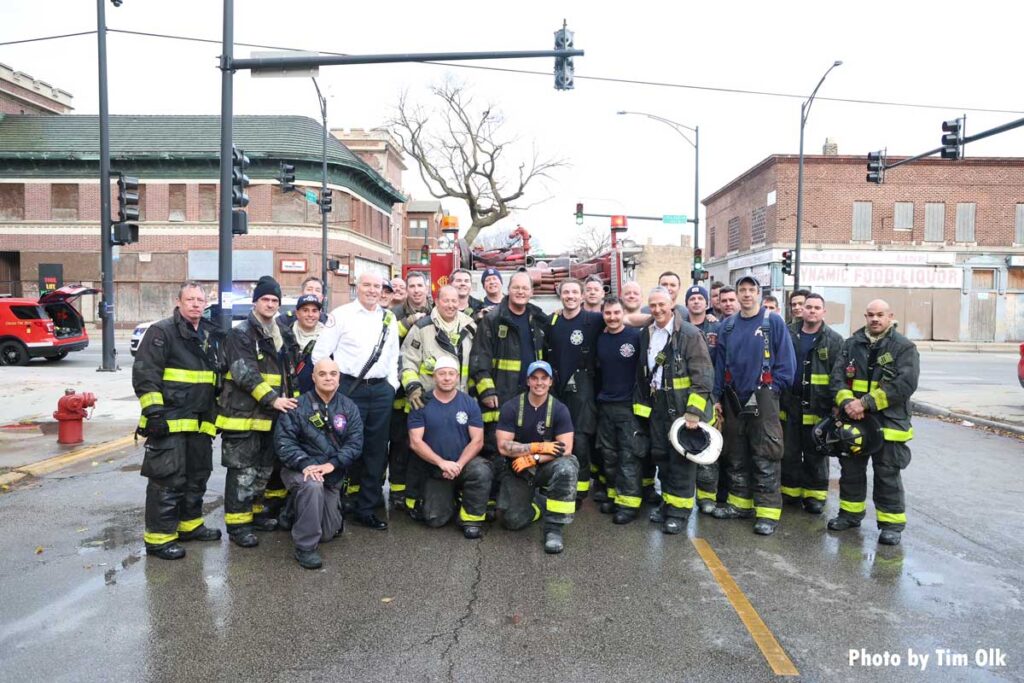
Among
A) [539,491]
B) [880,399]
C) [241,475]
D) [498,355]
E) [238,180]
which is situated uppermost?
[238,180]

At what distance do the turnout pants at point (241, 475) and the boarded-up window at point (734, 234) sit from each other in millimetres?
37707

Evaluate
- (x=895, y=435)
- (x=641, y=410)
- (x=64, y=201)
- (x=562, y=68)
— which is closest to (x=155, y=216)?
(x=64, y=201)

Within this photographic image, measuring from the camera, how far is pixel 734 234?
40.7m

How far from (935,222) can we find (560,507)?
3397 centimetres

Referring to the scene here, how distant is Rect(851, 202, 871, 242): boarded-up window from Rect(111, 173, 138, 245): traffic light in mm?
29288

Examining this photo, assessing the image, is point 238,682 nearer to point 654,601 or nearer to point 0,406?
point 654,601

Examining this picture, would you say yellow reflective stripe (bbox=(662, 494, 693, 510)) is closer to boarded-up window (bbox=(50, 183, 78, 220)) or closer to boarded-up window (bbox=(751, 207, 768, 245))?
boarded-up window (bbox=(751, 207, 768, 245))

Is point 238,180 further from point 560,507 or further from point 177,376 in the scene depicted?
point 560,507

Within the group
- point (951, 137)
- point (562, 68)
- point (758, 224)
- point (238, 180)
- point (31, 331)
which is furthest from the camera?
point (758, 224)

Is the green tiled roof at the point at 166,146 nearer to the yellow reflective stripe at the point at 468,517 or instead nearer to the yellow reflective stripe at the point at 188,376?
the yellow reflective stripe at the point at 188,376

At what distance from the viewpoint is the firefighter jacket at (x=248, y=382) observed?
5.46m

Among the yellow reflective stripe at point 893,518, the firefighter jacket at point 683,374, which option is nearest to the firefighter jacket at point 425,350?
the firefighter jacket at point 683,374

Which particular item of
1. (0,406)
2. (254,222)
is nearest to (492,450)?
(0,406)

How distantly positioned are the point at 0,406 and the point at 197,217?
2730 centimetres
